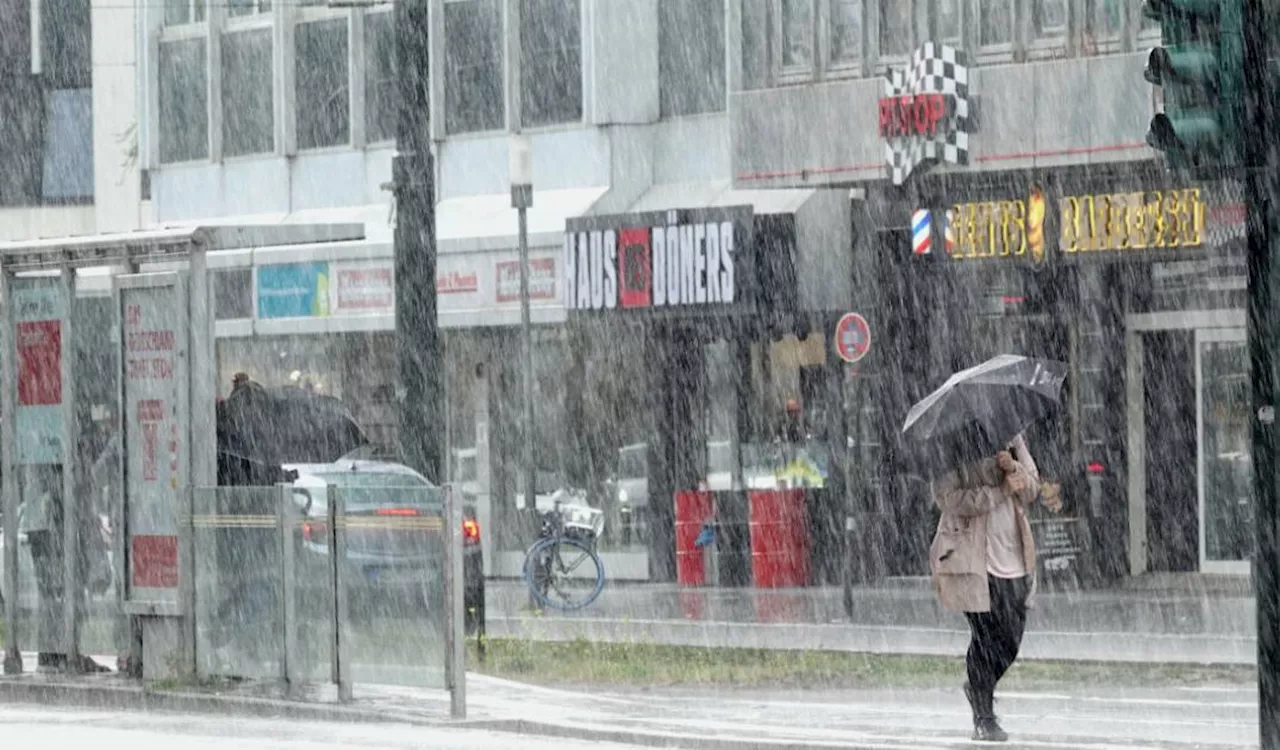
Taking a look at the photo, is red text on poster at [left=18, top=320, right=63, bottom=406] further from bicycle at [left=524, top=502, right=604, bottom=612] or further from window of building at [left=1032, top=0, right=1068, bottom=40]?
window of building at [left=1032, top=0, right=1068, bottom=40]

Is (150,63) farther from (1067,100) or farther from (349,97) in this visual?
(1067,100)

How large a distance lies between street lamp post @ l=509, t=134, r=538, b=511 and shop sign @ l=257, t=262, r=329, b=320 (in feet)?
12.0

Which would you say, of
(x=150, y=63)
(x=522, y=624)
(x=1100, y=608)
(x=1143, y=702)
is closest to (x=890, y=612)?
(x=1100, y=608)

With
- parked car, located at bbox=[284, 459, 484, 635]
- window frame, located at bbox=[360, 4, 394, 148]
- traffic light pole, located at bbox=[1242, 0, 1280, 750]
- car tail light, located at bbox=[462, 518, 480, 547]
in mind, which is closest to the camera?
traffic light pole, located at bbox=[1242, 0, 1280, 750]

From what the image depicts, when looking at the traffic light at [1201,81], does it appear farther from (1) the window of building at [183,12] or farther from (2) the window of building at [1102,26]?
(1) the window of building at [183,12]

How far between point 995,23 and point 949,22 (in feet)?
1.55

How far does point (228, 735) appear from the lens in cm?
1365

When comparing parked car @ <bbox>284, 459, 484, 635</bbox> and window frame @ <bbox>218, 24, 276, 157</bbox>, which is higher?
window frame @ <bbox>218, 24, 276, 157</bbox>

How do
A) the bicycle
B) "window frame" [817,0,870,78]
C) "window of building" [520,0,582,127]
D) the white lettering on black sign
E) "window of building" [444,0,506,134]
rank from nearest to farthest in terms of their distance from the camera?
the bicycle, "window frame" [817,0,870,78], the white lettering on black sign, "window of building" [520,0,582,127], "window of building" [444,0,506,134]

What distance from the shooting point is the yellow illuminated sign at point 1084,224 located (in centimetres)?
2312

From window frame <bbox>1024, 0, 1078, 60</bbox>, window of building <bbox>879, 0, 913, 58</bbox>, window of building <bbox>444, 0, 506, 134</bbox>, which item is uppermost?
window of building <bbox>444, 0, 506, 134</bbox>

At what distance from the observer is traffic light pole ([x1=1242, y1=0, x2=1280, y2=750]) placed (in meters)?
7.59

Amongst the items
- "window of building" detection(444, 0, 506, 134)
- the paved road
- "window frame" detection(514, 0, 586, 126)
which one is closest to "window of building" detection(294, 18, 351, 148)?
"window of building" detection(444, 0, 506, 134)

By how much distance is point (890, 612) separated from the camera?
2253cm
